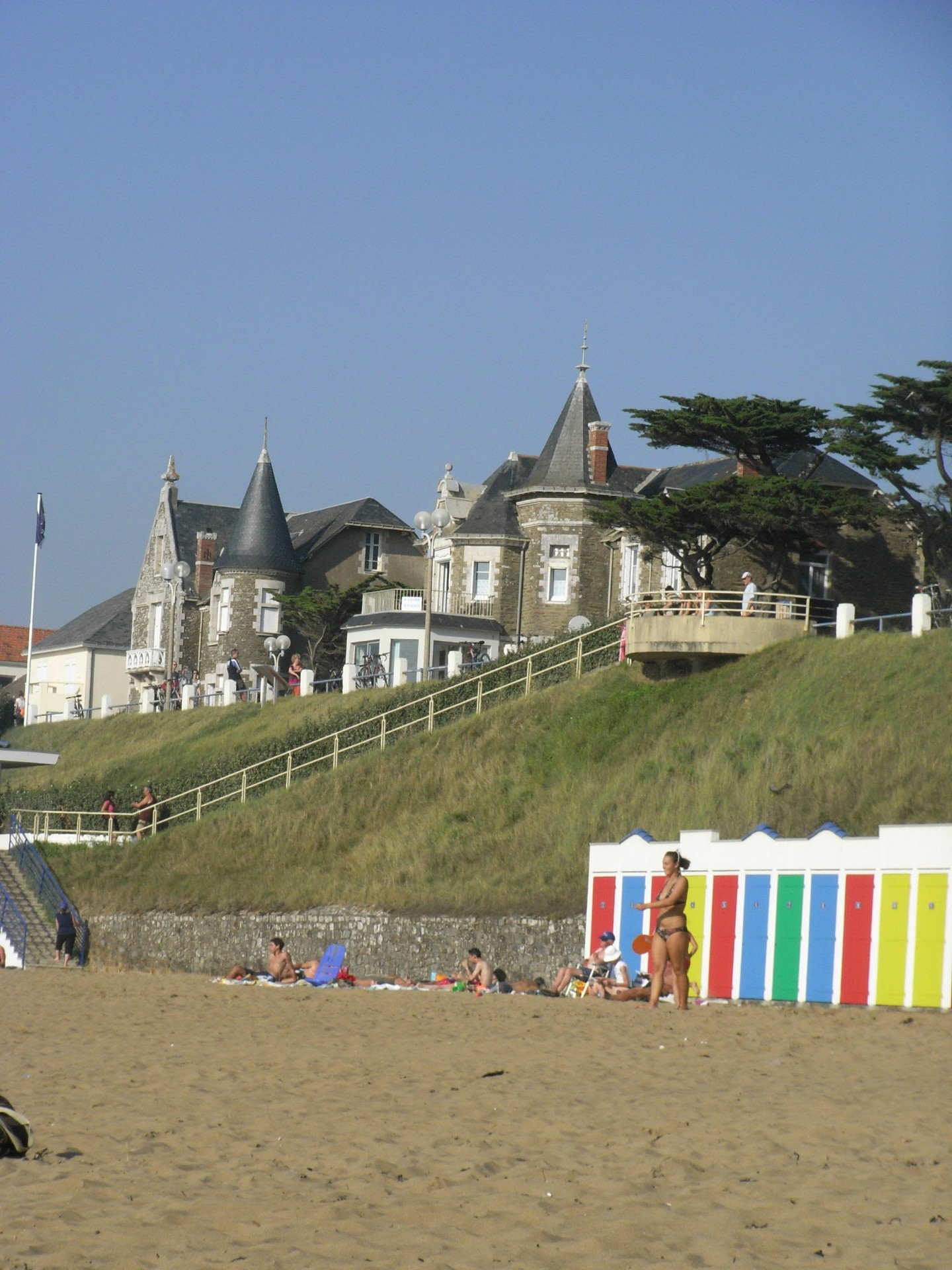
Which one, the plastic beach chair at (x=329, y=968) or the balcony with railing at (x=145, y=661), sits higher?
the balcony with railing at (x=145, y=661)

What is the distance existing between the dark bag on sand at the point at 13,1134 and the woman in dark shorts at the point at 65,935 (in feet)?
62.4

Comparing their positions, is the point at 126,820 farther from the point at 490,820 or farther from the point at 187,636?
the point at 187,636

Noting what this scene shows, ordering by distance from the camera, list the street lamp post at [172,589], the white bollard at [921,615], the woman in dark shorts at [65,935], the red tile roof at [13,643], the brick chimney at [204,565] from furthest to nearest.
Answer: the red tile roof at [13,643], the brick chimney at [204,565], the street lamp post at [172,589], the woman in dark shorts at [65,935], the white bollard at [921,615]

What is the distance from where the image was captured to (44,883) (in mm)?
28703

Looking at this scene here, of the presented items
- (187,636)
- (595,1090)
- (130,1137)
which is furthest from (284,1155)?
(187,636)

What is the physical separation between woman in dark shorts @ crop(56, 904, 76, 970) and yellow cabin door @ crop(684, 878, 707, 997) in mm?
13018

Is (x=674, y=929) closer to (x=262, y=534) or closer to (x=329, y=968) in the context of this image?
(x=329, y=968)

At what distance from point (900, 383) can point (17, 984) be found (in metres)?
24.4

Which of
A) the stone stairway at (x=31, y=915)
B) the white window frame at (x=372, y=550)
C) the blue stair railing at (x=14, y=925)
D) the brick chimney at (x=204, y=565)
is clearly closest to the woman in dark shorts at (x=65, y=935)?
the stone stairway at (x=31, y=915)

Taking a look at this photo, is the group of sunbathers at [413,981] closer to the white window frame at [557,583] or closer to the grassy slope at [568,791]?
the grassy slope at [568,791]

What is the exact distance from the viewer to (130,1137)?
7758 mm

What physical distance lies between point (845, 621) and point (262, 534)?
105ft

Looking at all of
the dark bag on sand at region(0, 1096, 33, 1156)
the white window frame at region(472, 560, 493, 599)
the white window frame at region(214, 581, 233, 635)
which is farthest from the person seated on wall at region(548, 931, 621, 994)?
the white window frame at region(214, 581, 233, 635)

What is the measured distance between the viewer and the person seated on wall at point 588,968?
1617 centimetres
